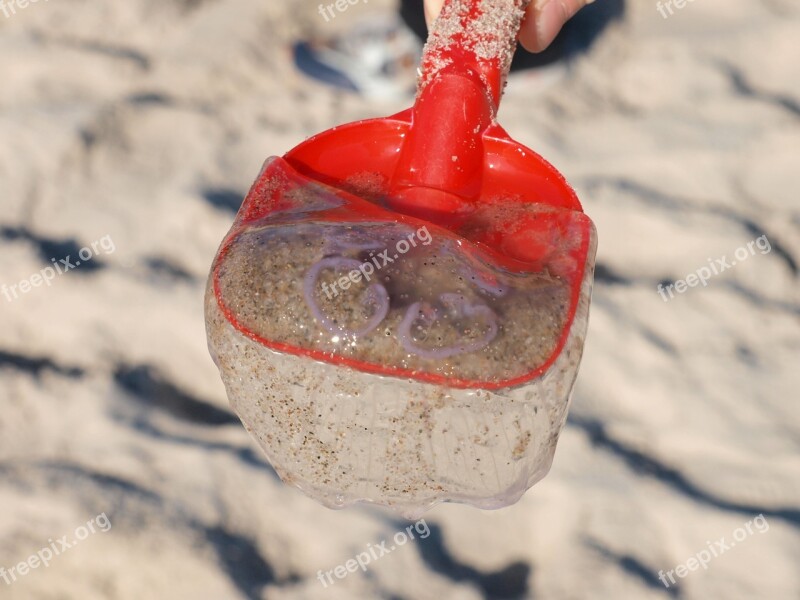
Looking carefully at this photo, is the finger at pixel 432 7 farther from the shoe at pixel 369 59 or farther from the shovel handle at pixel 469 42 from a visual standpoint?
the shoe at pixel 369 59

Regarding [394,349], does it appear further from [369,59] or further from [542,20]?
[369,59]

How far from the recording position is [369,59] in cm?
196

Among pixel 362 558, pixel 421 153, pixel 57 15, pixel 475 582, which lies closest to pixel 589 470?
pixel 475 582

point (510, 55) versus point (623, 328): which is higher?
point (510, 55)

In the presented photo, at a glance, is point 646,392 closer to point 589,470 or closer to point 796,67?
point 589,470

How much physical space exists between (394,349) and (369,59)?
1.34 m

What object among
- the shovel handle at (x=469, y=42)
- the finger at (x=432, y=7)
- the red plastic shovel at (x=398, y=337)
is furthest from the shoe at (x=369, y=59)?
the red plastic shovel at (x=398, y=337)

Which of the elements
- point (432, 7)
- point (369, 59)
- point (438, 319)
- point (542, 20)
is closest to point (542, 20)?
point (542, 20)

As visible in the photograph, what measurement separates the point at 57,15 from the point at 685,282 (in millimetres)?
1588

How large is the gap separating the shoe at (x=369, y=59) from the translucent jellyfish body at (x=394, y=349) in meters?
1.06

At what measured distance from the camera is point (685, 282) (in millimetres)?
1576

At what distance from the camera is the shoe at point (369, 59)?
6.25 ft

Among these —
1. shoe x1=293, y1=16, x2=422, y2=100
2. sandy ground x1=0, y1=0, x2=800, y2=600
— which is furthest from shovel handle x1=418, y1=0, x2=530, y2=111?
shoe x1=293, y1=16, x2=422, y2=100

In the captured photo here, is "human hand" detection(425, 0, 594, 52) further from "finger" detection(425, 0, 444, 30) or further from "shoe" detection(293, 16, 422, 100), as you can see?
"shoe" detection(293, 16, 422, 100)
